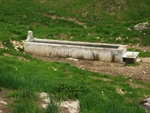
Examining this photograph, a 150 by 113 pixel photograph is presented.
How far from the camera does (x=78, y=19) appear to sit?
26312 millimetres

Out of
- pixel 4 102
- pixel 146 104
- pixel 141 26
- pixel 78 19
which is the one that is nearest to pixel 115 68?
pixel 146 104

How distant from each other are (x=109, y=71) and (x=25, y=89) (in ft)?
26.5

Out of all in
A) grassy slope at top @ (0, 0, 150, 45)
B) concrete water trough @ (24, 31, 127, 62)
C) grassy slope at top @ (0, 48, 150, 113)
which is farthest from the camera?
grassy slope at top @ (0, 0, 150, 45)

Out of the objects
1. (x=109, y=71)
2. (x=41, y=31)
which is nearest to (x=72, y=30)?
(x=41, y=31)

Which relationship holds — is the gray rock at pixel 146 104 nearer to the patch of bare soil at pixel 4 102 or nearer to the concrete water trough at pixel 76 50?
the patch of bare soil at pixel 4 102

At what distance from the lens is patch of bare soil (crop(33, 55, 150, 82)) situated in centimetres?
1420

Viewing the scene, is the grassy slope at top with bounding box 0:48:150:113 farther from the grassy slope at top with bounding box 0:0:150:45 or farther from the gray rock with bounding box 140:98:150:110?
the grassy slope at top with bounding box 0:0:150:45

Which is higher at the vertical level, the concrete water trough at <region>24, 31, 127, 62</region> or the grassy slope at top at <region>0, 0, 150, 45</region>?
the grassy slope at top at <region>0, 0, 150, 45</region>

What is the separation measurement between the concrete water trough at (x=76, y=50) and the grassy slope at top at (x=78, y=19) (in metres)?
2.62

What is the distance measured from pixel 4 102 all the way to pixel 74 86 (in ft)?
6.93

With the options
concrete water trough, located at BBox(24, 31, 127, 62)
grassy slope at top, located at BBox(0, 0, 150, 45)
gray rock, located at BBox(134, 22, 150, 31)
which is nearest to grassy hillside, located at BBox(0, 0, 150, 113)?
grassy slope at top, located at BBox(0, 0, 150, 45)

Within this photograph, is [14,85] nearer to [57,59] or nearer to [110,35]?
[57,59]

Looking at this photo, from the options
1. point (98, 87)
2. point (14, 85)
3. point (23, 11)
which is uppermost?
point (23, 11)

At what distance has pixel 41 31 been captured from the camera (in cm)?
2308
